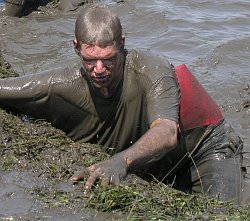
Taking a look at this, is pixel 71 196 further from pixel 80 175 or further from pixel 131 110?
pixel 131 110

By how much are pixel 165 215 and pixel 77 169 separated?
0.93 metres

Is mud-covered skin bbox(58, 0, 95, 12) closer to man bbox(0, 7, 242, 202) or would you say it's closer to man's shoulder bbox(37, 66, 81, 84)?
man bbox(0, 7, 242, 202)

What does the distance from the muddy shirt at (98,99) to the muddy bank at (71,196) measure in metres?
0.43

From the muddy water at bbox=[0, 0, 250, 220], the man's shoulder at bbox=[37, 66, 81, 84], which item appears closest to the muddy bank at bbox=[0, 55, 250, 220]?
the man's shoulder at bbox=[37, 66, 81, 84]

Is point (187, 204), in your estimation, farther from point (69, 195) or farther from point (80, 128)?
point (80, 128)

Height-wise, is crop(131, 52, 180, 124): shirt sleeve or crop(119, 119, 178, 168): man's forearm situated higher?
crop(131, 52, 180, 124): shirt sleeve

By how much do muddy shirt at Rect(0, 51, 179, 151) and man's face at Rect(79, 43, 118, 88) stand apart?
329 millimetres

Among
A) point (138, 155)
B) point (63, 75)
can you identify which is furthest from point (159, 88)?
point (63, 75)

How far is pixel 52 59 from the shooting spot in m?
9.84

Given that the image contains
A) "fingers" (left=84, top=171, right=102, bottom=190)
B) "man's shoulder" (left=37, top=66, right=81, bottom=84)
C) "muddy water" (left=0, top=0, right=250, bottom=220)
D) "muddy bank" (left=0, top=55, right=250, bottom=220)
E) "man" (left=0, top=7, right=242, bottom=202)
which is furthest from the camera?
"muddy water" (left=0, top=0, right=250, bottom=220)

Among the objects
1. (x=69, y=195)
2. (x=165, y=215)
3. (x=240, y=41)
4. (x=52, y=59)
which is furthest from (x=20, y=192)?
(x=240, y=41)

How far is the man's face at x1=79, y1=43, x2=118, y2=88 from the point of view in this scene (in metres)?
4.63

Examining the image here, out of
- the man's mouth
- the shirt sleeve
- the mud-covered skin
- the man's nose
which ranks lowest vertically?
the mud-covered skin

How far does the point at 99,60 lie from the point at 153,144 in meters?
0.74
